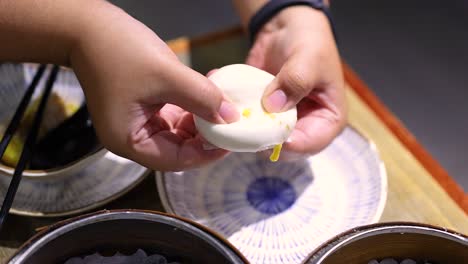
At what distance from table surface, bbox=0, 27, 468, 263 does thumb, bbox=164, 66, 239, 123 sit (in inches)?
7.3

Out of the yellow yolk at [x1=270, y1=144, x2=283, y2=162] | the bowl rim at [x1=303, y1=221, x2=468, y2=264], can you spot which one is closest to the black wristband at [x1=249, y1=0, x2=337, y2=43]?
the yellow yolk at [x1=270, y1=144, x2=283, y2=162]

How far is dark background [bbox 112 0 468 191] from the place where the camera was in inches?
48.8

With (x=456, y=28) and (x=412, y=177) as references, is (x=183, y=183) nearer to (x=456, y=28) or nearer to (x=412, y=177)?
(x=412, y=177)

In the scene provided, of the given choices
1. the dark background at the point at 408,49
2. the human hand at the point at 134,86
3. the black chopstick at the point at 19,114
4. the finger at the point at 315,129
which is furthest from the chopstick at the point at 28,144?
the dark background at the point at 408,49

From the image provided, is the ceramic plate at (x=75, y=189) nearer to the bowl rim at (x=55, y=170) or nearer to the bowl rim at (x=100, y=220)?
the bowl rim at (x=55, y=170)

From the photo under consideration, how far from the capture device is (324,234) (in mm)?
673

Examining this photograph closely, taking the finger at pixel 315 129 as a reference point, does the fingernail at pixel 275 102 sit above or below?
above

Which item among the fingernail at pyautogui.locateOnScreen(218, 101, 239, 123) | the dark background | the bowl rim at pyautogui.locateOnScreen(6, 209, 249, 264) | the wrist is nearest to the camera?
the bowl rim at pyautogui.locateOnScreen(6, 209, 249, 264)

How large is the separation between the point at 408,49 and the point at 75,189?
1.01 meters

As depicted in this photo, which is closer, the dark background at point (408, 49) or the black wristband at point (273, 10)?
the black wristband at point (273, 10)

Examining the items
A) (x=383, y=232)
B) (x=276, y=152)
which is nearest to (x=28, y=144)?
(x=276, y=152)

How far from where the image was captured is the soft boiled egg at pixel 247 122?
60 cm

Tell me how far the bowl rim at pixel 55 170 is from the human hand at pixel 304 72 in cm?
22

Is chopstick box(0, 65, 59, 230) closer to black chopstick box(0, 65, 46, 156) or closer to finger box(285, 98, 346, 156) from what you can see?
black chopstick box(0, 65, 46, 156)
